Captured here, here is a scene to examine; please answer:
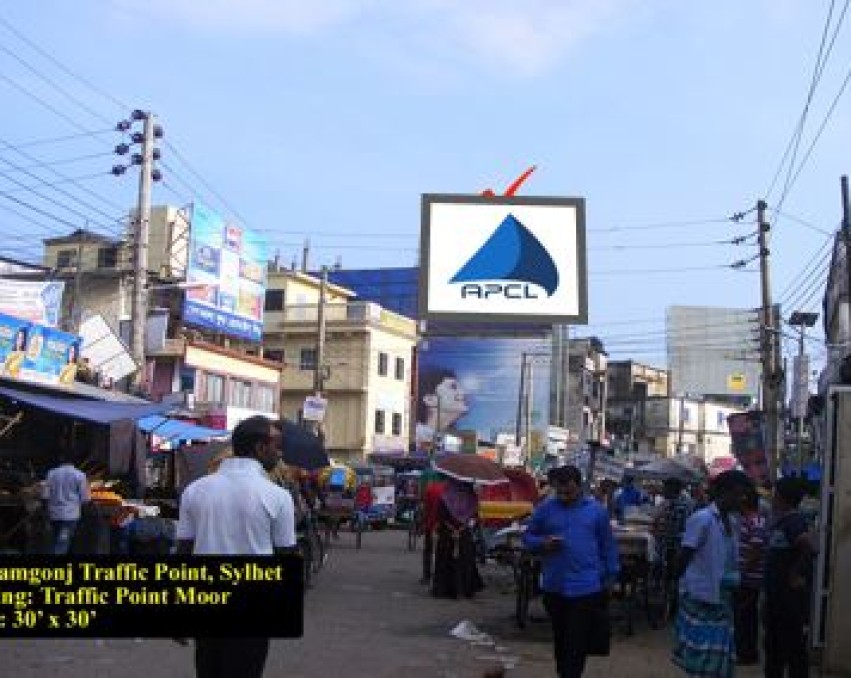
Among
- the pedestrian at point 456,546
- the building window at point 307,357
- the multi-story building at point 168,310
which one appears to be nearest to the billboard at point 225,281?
the multi-story building at point 168,310

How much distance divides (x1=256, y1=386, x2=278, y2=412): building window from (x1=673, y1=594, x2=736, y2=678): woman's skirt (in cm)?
4217

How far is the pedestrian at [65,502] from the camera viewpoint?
15305 mm

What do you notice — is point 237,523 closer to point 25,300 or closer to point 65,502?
point 65,502

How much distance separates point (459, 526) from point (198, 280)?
2720cm

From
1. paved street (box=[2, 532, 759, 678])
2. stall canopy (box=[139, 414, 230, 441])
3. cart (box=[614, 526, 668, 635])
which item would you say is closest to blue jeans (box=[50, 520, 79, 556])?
paved street (box=[2, 532, 759, 678])

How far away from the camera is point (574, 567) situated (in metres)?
7.77

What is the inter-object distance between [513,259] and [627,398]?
301 ft

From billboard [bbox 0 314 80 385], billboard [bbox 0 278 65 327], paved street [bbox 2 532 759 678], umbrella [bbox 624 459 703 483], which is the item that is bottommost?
paved street [bbox 2 532 759 678]

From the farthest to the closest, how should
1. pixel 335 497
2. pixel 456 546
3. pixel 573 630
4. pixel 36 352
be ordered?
pixel 335 497
pixel 36 352
pixel 456 546
pixel 573 630

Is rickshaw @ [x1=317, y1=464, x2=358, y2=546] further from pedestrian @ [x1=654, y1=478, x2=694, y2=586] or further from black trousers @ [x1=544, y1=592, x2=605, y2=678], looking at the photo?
black trousers @ [x1=544, y1=592, x2=605, y2=678]

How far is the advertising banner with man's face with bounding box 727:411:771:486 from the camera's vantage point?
22.8 m

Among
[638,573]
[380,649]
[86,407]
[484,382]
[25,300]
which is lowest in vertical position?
[380,649]

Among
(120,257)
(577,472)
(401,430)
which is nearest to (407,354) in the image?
(401,430)

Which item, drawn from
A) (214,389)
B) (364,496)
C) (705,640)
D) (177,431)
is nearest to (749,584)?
(705,640)
